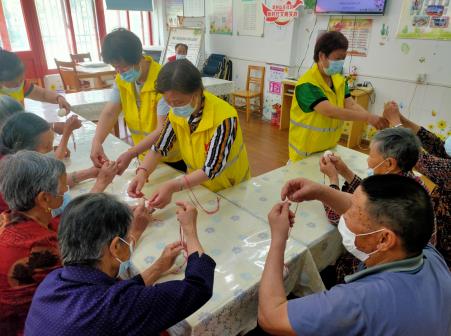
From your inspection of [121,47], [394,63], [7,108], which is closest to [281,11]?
[394,63]

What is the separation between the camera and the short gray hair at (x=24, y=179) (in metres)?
1.06

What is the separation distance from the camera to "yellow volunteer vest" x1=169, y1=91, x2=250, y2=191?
58.9 inches

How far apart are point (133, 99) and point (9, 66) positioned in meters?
0.99

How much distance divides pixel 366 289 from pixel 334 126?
153cm

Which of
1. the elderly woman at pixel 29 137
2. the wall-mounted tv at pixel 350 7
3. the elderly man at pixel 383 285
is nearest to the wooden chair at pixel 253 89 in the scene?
the wall-mounted tv at pixel 350 7

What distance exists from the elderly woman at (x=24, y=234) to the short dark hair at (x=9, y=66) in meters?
1.50

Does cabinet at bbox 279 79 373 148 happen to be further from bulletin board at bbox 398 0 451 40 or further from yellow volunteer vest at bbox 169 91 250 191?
yellow volunteer vest at bbox 169 91 250 191

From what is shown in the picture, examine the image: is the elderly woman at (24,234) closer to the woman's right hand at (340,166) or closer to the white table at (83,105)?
the woman's right hand at (340,166)

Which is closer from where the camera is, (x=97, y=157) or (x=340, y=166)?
(x=340, y=166)

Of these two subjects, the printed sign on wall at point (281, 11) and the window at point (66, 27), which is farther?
the window at point (66, 27)

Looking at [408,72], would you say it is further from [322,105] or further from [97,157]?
[97,157]

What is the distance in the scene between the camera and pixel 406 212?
31.9 inches

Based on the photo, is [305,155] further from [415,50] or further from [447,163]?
[415,50]

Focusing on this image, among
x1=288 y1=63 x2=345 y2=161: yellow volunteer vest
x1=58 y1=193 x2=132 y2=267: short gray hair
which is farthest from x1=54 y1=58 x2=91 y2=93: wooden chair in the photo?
x1=58 y1=193 x2=132 y2=267: short gray hair
